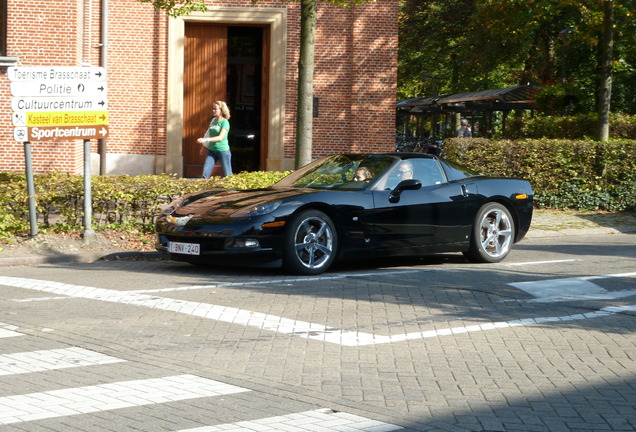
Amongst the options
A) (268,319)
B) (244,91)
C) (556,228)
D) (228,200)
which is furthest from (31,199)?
(244,91)

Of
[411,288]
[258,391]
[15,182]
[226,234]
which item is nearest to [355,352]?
[258,391]

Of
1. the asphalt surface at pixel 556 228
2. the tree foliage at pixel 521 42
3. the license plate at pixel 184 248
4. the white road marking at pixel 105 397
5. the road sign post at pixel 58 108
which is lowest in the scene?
the asphalt surface at pixel 556 228

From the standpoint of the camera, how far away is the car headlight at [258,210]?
396 inches

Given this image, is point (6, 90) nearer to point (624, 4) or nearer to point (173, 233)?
point (173, 233)

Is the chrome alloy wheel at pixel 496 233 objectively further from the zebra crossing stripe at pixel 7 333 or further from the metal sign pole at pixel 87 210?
the zebra crossing stripe at pixel 7 333

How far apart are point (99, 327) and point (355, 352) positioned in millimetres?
1997

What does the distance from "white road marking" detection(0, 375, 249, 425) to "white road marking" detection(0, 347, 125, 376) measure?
1.95 feet

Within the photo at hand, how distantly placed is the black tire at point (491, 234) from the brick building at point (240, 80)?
38.4 ft

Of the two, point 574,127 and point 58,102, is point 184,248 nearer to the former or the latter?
point 58,102

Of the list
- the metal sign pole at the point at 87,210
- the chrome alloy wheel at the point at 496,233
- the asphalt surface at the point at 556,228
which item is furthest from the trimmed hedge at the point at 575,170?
the metal sign pole at the point at 87,210

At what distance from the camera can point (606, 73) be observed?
2141cm

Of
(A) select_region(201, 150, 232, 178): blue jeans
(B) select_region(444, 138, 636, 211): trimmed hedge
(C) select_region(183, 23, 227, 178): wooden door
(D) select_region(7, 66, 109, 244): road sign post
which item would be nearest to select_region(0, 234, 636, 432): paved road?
(D) select_region(7, 66, 109, 244): road sign post

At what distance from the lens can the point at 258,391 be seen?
547cm

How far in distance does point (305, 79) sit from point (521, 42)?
86.9 feet
